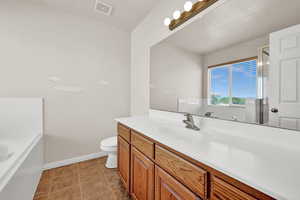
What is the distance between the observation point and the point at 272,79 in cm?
85

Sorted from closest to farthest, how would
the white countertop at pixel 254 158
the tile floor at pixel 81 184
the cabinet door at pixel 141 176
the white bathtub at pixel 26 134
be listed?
the white countertop at pixel 254 158 < the cabinet door at pixel 141 176 < the white bathtub at pixel 26 134 < the tile floor at pixel 81 184

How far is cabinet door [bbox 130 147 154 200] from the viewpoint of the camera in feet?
3.38

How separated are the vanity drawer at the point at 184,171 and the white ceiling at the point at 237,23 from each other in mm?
976

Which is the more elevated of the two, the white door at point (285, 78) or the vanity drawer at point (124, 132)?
the white door at point (285, 78)

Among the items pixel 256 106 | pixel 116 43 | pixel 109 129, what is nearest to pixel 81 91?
pixel 109 129

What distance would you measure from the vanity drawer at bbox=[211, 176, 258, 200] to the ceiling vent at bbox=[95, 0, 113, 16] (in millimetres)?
2473

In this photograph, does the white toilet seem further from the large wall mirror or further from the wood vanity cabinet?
the large wall mirror

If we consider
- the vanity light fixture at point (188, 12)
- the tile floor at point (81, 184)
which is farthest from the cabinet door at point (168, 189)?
the vanity light fixture at point (188, 12)

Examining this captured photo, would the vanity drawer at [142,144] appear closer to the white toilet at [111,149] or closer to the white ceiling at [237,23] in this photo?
the white toilet at [111,149]

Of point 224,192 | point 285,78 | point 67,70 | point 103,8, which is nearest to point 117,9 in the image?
point 103,8

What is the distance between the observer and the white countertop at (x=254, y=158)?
445 mm

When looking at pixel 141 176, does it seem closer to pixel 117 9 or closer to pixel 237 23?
pixel 237 23

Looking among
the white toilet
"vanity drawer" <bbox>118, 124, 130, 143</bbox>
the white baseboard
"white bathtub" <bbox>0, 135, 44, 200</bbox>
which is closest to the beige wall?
the white baseboard

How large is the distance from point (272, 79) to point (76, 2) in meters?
2.54
